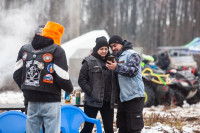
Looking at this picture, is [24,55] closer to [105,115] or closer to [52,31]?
[52,31]

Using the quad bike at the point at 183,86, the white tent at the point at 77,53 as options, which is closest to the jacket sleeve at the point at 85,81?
the quad bike at the point at 183,86

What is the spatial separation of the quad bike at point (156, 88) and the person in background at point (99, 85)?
337 cm

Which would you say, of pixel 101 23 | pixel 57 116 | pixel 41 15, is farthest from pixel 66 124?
pixel 101 23

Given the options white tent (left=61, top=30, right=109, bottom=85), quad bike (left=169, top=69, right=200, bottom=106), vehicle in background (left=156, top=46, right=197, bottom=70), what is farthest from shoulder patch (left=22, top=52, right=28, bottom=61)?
vehicle in background (left=156, top=46, right=197, bottom=70)

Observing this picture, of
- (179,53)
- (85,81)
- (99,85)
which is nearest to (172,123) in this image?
(99,85)

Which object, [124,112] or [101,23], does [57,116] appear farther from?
[101,23]

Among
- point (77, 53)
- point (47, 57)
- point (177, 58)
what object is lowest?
point (47, 57)

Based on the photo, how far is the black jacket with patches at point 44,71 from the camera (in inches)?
89.5

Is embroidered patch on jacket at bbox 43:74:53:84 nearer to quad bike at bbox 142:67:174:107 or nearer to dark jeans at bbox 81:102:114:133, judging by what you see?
dark jeans at bbox 81:102:114:133

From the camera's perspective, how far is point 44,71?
89.7 inches

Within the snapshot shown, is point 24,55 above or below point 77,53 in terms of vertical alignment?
below

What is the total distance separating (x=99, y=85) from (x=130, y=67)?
0.48 metres

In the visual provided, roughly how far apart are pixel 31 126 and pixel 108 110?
1223 mm

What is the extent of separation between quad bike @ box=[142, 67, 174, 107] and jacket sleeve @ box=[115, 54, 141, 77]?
11.6 feet
